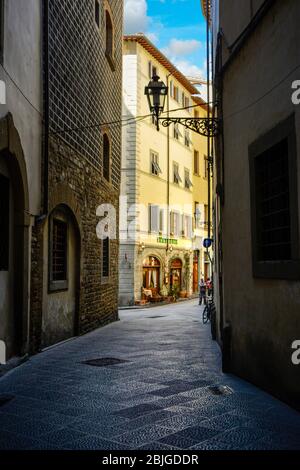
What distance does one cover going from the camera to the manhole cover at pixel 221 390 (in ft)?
22.5

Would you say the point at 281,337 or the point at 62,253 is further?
the point at 62,253

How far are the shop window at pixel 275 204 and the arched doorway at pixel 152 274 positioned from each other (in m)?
24.1

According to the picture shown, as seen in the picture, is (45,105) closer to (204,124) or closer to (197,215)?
(204,124)

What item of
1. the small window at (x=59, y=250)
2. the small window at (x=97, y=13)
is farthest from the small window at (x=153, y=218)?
the small window at (x=59, y=250)

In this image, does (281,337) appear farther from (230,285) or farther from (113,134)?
(113,134)

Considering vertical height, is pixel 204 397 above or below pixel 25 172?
below

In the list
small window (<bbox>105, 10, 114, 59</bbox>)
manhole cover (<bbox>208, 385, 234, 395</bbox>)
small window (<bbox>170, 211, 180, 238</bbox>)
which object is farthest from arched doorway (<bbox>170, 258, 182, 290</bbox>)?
manhole cover (<bbox>208, 385, 234, 395</bbox>)

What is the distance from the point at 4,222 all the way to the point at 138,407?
4.05 metres

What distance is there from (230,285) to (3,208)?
3705 millimetres

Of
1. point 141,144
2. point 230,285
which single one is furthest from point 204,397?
point 141,144

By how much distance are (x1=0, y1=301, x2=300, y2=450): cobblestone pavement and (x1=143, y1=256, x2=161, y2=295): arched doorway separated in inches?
829

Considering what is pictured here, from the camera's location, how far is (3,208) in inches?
349

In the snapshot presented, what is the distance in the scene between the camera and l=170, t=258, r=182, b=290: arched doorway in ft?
115

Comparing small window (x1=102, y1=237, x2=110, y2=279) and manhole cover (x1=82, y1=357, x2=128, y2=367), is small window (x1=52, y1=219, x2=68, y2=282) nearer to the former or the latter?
manhole cover (x1=82, y1=357, x2=128, y2=367)
